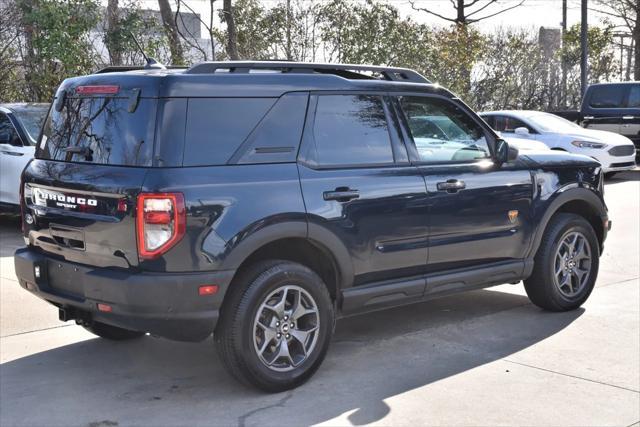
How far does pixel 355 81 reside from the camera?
534cm

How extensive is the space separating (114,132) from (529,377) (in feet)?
9.55

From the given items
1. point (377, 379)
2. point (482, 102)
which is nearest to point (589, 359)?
point (377, 379)

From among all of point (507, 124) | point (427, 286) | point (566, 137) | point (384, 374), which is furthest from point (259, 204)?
point (507, 124)

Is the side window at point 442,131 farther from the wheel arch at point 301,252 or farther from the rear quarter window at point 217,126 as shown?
the rear quarter window at point 217,126

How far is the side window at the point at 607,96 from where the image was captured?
65.3 feet

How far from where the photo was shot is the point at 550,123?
56.1ft

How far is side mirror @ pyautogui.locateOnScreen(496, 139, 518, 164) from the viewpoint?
6.00 metres

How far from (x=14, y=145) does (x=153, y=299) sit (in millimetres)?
7218

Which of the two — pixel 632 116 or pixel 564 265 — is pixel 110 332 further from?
pixel 632 116

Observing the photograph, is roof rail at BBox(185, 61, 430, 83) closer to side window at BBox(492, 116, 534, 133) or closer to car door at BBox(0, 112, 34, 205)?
car door at BBox(0, 112, 34, 205)

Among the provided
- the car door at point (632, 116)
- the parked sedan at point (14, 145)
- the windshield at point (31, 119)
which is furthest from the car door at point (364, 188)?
the car door at point (632, 116)

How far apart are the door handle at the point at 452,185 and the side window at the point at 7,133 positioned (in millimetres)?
6988

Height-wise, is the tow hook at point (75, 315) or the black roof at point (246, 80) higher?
the black roof at point (246, 80)

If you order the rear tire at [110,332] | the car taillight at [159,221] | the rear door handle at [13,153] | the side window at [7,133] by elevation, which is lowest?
the rear tire at [110,332]
